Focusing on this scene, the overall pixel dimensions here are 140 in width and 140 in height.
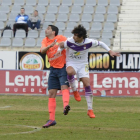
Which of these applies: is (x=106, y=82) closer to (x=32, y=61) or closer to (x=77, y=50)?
(x=32, y=61)

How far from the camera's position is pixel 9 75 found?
22.0 m

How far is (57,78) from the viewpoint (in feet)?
Result: 33.3

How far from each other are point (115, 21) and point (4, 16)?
253 inches

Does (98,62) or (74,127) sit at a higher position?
(98,62)

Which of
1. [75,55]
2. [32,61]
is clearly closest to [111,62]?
[32,61]

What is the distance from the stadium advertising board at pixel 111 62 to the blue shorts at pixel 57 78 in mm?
13437

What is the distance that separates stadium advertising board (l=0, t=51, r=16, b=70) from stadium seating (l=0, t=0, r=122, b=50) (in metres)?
0.88

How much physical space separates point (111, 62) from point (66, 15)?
5073 millimetres

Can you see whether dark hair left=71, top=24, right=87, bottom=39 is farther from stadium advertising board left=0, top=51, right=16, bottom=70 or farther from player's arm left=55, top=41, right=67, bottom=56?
stadium advertising board left=0, top=51, right=16, bottom=70

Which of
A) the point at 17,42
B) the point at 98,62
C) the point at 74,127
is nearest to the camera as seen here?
the point at 74,127

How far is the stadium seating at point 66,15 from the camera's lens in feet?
81.8

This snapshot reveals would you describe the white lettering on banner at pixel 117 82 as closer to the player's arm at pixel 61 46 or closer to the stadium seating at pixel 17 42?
the stadium seating at pixel 17 42

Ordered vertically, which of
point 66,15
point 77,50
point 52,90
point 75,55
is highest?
point 66,15

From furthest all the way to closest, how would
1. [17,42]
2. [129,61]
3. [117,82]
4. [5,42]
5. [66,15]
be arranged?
[66,15] < [17,42] < [5,42] < [129,61] < [117,82]
